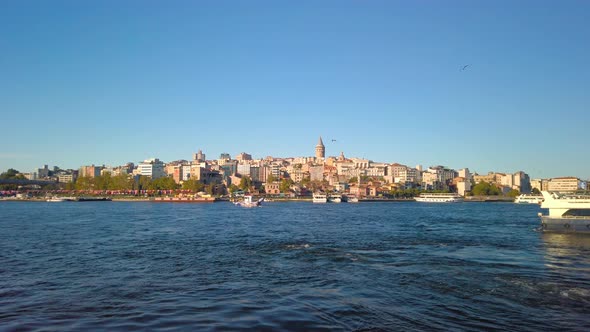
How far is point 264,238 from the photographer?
30719 mm

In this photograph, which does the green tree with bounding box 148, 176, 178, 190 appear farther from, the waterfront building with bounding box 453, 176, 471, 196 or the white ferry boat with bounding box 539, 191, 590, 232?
the white ferry boat with bounding box 539, 191, 590, 232

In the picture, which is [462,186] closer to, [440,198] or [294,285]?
[440,198]

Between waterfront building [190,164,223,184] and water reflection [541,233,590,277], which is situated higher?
waterfront building [190,164,223,184]

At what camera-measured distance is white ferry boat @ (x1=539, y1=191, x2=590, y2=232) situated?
32.1 metres

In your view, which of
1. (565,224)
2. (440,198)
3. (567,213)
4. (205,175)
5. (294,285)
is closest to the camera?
(294,285)

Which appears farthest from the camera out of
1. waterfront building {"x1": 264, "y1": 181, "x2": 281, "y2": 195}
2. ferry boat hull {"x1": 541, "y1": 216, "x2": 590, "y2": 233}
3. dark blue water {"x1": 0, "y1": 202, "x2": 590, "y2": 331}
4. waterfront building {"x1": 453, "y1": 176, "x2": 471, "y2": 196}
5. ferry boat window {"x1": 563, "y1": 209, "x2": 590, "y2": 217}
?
waterfront building {"x1": 453, "y1": 176, "x2": 471, "y2": 196}

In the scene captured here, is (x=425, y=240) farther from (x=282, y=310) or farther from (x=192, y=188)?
(x=192, y=188)

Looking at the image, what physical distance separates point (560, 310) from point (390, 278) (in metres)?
5.58

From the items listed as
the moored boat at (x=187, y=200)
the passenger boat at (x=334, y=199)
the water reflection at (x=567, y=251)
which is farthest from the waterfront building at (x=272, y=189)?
the water reflection at (x=567, y=251)

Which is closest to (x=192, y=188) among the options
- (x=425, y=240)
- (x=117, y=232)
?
(x=117, y=232)

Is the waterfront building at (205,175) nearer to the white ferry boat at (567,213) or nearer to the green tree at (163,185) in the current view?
the green tree at (163,185)

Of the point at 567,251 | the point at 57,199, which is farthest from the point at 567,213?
the point at 57,199

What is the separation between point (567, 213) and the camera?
111ft


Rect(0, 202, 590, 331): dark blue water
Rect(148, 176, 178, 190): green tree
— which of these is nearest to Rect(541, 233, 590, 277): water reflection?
Rect(0, 202, 590, 331): dark blue water
